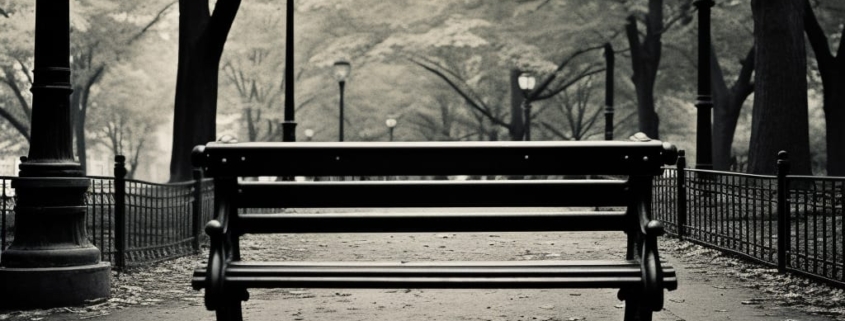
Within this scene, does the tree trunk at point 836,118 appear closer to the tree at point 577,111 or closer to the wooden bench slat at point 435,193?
the wooden bench slat at point 435,193

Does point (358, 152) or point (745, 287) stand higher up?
point (358, 152)

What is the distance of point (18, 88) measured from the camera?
40594mm

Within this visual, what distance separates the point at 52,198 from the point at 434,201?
13.1 feet

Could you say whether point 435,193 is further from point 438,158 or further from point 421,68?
point 421,68

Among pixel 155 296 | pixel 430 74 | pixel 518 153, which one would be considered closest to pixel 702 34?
pixel 155 296

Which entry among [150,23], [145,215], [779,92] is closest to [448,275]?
[145,215]

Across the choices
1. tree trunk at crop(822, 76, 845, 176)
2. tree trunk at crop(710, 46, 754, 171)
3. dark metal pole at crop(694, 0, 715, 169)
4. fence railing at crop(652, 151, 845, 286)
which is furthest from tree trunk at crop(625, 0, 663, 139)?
fence railing at crop(652, 151, 845, 286)

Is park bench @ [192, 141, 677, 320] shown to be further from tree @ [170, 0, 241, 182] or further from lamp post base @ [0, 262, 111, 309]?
tree @ [170, 0, 241, 182]

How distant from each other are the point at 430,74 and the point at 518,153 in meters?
40.2

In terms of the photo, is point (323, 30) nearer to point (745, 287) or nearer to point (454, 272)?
point (745, 287)

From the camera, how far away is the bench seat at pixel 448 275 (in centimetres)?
557

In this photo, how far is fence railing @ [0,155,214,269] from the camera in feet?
35.8

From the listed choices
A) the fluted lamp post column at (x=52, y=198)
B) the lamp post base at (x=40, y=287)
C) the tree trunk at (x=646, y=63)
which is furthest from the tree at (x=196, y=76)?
the tree trunk at (x=646, y=63)

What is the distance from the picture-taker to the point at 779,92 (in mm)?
19281
